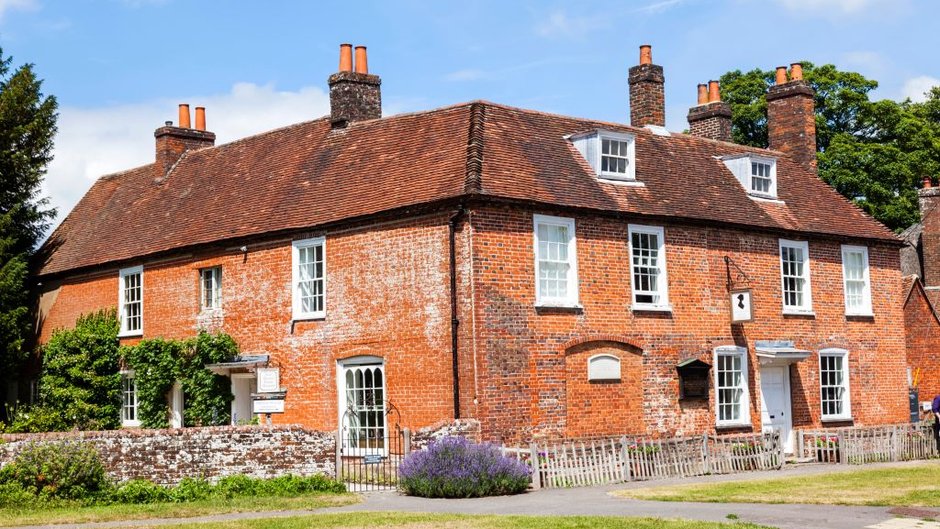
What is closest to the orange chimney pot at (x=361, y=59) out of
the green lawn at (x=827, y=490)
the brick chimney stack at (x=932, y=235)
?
the green lawn at (x=827, y=490)

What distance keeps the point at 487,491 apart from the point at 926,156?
35.5 meters

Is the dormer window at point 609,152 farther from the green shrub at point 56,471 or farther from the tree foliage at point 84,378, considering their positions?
the tree foliage at point 84,378

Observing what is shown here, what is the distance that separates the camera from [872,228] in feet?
108

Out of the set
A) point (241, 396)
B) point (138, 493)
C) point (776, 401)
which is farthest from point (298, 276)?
point (776, 401)

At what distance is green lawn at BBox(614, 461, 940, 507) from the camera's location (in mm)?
18266

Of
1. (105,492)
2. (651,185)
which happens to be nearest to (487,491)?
(105,492)

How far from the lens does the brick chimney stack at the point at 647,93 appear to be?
105 ft

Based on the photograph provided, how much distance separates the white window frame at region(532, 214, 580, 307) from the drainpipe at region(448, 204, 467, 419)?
170 cm

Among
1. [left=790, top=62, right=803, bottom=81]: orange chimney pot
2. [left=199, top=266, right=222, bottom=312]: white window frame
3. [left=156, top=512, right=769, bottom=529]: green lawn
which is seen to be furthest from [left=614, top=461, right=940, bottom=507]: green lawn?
[left=790, top=62, right=803, bottom=81]: orange chimney pot

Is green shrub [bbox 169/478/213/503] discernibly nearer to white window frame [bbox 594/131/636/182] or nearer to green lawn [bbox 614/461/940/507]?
green lawn [bbox 614/461/940/507]

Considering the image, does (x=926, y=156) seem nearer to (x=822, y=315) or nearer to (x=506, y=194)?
(x=822, y=315)

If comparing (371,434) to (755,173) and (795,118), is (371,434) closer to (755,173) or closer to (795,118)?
(755,173)

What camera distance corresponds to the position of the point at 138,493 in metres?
19.9

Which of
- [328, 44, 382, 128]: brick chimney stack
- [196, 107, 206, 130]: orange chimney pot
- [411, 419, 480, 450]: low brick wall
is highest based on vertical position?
[196, 107, 206, 130]: orange chimney pot
